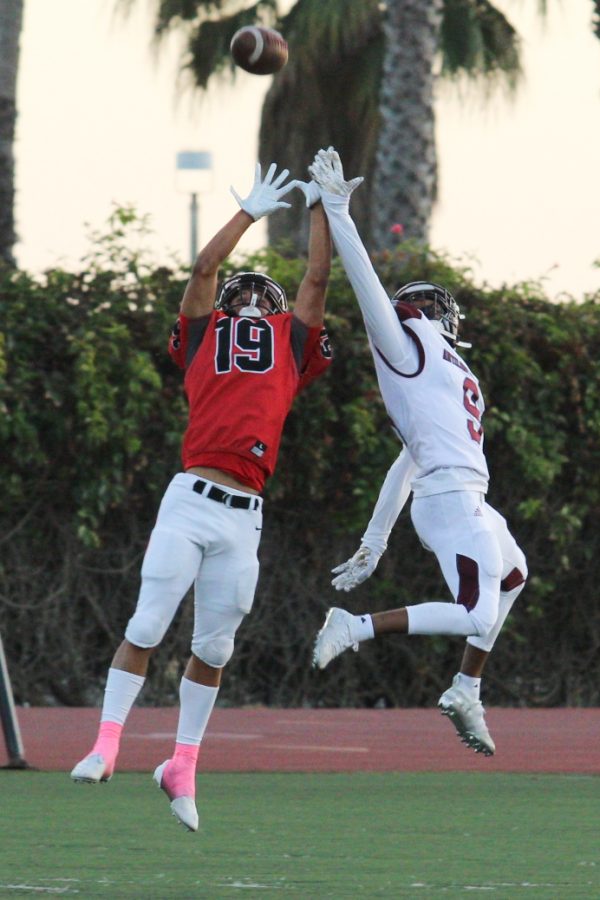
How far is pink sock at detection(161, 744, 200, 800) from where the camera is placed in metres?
7.46

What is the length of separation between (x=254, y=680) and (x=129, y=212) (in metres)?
3.55

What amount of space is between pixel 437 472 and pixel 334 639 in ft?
2.96

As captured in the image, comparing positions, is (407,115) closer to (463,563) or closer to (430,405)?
(430,405)

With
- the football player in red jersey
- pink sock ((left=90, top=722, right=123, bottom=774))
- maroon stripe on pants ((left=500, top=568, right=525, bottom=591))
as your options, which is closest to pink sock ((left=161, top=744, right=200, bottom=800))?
the football player in red jersey

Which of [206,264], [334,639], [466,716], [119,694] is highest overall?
[206,264]

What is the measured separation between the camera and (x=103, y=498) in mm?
13438

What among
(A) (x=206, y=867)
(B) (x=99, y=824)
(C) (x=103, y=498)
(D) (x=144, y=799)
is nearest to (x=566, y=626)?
(C) (x=103, y=498)

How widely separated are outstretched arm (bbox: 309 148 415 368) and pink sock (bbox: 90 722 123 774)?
2103 mm

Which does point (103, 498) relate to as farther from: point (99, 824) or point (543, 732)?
point (99, 824)

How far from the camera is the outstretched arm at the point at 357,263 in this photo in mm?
8219

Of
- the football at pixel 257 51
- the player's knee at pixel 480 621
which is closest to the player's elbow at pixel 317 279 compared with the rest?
the football at pixel 257 51

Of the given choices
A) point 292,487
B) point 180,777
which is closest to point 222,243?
point 180,777

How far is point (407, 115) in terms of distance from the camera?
1756cm

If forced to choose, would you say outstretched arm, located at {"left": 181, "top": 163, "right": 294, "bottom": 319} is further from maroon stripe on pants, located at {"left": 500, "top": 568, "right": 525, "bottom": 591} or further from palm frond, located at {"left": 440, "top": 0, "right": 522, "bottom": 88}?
palm frond, located at {"left": 440, "top": 0, "right": 522, "bottom": 88}
